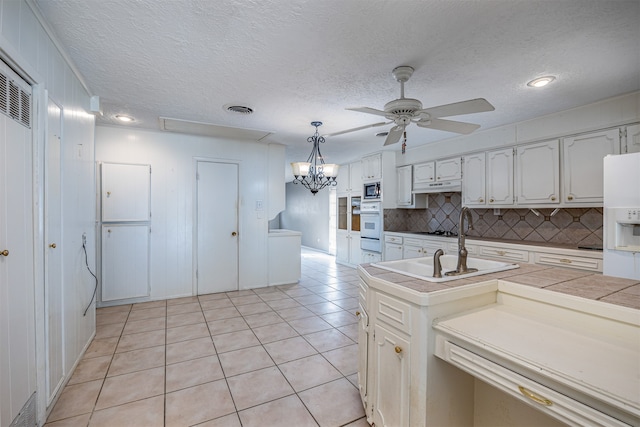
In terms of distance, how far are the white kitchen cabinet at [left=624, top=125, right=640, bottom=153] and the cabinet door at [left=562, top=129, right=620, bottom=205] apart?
62mm

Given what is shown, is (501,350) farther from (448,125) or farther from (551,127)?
(551,127)

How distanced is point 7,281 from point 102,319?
2.49 m

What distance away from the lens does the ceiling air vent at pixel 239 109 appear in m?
3.14

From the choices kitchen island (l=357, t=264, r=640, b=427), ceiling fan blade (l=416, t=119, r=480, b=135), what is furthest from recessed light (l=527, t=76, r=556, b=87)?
kitchen island (l=357, t=264, r=640, b=427)

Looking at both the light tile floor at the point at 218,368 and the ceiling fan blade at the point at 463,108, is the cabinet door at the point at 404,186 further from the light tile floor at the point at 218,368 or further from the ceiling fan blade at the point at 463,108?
the ceiling fan blade at the point at 463,108

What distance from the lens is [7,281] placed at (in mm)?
1378

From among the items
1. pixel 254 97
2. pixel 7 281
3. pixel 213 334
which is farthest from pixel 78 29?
pixel 213 334

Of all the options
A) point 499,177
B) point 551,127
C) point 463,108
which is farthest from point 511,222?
point 463,108

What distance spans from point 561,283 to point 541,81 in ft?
6.10

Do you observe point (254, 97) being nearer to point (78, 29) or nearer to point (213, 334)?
point (78, 29)

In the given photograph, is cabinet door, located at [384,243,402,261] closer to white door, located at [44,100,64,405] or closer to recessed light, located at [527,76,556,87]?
recessed light, located at [527,76,556,87]

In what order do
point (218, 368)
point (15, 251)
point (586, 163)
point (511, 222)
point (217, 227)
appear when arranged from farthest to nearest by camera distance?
point (217, 227)
point (511, 222)
point (586, 163)
point (218, 368)
point (15, 251)

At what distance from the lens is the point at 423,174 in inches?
194

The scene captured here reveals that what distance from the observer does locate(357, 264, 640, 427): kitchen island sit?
36.5 inches
